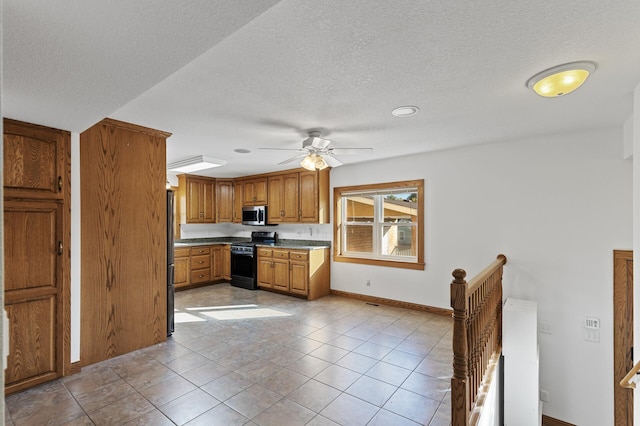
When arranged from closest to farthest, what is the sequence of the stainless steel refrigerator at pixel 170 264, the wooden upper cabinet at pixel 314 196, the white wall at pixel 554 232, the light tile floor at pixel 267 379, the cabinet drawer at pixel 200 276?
the light tile floor at pixel 267 379 → the white wall at pixel 554 232 → the stainless steel refrigerator at pixel 170 264 → the wooden upper cabinet at pixel 314 196 → the cabinet drawer at pixel 200 276

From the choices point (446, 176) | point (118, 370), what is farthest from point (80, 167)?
point (446, 176)

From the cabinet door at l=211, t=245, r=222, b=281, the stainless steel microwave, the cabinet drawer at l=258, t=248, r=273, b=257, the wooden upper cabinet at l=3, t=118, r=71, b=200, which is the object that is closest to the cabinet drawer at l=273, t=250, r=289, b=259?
the cabinet drawer at l=258, t=248, r=273, b=257

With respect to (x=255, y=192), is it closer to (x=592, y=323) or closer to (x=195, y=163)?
(x=195, y=163)

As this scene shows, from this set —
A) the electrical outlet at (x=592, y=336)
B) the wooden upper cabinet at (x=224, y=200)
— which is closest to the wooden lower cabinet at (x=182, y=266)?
the wooden upper cabinet at (x=224, y=200)

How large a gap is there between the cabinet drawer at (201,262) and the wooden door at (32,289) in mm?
3440

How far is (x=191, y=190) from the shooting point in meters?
6.32

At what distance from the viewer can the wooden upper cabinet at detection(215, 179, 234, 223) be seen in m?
6.78

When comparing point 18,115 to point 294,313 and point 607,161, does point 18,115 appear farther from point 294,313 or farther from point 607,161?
point 607,161

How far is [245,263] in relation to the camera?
6098 millimetres

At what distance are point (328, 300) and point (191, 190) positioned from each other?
3.54m

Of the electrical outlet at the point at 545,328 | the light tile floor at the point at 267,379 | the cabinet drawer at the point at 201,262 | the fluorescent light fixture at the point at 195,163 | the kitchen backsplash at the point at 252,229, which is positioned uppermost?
the fluorescent light fixture at the point at 195,163

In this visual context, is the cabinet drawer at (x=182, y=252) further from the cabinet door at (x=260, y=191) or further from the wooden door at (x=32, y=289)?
the wooden door at (x=32, y=289)

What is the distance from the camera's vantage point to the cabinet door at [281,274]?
5492 millimetres

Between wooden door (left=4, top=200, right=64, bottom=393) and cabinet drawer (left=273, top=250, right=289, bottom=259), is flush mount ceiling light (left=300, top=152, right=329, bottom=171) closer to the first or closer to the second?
wooden door (left=4, top=200, right=64, bottom=393)
